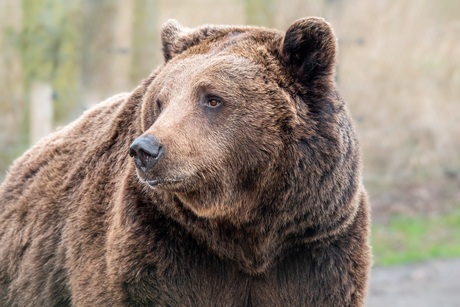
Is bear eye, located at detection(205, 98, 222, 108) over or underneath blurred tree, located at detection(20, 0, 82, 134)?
over

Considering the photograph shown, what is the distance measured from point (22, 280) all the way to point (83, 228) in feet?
2.74

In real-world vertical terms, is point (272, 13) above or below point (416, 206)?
above

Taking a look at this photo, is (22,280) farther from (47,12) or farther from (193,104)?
(47,12)

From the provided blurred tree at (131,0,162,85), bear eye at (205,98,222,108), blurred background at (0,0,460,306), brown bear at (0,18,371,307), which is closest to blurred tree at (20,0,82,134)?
blurred background at (0,0,460,306)

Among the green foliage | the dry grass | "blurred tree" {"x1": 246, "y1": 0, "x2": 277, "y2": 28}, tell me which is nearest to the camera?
the green foliage

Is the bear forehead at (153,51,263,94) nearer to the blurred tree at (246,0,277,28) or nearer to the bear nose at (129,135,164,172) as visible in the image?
the bear nose at (129,135,164,172)

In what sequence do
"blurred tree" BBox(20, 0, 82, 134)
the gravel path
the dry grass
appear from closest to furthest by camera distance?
the gravel path, "blurred tree" BBox(20, 0, 82, 134), the dry grass

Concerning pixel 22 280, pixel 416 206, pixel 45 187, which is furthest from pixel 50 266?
pixel 416 206

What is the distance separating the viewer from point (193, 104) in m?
3.43

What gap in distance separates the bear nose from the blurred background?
698 centimetres

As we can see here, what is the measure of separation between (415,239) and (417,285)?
1.58m

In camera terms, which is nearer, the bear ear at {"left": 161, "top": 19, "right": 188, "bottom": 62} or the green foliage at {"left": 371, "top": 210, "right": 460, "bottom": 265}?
the bear ear at {"left": 161, "top": 19, "right": 188, "bottom": 62}

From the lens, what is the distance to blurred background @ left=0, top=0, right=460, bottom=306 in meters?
10.3

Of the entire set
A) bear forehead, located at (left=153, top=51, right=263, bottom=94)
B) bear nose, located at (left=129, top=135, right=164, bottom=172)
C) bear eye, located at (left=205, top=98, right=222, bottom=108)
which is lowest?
bear nose, located at (left=129, top=135, right=164, bottom=172)
